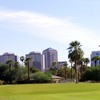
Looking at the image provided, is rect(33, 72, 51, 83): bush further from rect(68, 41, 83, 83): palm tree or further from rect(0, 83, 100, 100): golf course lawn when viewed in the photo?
rect(0, 83, 100, 100): golf course lawn

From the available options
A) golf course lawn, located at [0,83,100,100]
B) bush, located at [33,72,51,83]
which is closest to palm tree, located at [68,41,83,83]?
bush, located at [33,72,51,83]

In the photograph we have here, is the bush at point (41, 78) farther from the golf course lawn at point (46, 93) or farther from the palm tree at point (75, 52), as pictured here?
the golf course lawn at point (46, 93)

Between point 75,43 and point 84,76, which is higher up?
point 75,43

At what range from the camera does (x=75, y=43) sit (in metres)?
119

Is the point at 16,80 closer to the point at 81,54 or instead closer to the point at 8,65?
the point at 8,65

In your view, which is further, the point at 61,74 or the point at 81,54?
the point at 61,74

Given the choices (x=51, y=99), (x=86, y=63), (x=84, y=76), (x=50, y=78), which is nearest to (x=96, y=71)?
(x=84, y=76)

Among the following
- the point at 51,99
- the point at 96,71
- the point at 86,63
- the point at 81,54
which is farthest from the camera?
the point at 86,63

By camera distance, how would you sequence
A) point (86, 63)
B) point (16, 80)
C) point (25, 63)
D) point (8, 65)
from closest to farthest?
point (16, 80), point (8, 65), point (25, 63), point (86, 63)

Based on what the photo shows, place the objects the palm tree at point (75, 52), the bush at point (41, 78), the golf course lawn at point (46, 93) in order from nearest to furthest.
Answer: the golf course lawn at point (46, 93) < the palm tree at point (75, 52) < the bush at point (41, 78)

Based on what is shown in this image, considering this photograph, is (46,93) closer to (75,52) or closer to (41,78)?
(75,52)

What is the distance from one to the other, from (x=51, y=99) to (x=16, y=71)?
106 metres

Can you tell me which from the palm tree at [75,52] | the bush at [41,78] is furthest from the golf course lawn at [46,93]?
the bush at [41,78]

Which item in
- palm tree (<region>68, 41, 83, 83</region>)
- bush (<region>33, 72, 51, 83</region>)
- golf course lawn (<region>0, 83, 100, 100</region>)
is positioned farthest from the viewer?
bush (<region>33, 72, 51, 83</region>)
